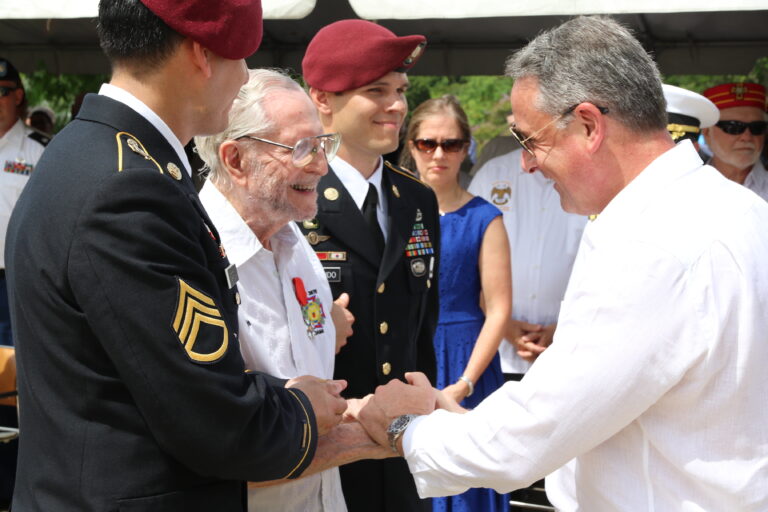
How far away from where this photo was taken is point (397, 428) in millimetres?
2176

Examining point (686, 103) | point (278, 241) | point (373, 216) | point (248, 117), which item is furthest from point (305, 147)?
point (686, 103)

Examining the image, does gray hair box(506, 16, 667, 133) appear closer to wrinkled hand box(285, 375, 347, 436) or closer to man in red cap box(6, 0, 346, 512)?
man in red cap box(6, 0, 346, 512)

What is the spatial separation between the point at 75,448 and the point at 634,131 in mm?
1318

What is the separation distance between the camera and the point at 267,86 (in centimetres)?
231

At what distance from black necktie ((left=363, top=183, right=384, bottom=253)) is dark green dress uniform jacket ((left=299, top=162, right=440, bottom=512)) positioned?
28mm

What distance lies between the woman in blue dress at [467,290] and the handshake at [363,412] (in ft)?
5.23

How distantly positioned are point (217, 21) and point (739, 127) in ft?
13.1

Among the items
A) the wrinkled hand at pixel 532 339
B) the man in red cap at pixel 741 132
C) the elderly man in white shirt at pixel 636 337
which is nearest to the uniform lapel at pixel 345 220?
the elderly man in white shirt at pixel 636 337

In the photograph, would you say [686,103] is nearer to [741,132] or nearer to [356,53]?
[356,53]

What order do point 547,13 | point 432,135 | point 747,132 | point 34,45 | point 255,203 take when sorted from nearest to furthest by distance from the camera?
1. point 255,203
2. point 547,13
3. point 432,135
4. point 747,132
5. point 34,45

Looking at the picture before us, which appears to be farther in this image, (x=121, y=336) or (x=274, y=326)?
(x=274, y=326)

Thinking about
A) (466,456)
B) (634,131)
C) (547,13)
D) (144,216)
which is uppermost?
(547,13)

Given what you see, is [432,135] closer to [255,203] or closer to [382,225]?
[382,225]

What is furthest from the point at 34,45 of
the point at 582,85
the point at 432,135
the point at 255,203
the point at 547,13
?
the point at 582,85
